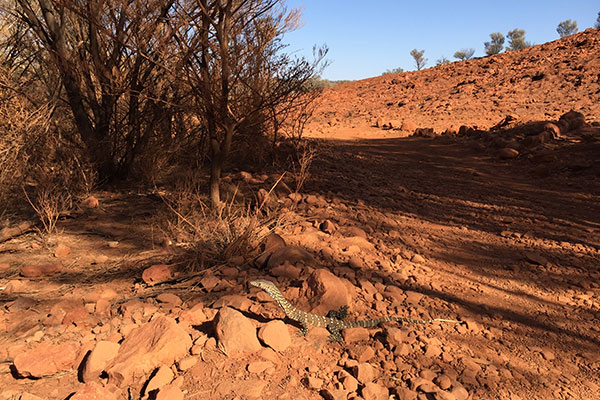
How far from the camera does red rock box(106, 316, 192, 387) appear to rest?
7.70 feet

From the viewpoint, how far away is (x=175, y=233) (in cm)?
438

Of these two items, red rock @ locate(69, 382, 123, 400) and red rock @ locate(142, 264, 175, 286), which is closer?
red rock @ locate(69, 382, 123, 400)

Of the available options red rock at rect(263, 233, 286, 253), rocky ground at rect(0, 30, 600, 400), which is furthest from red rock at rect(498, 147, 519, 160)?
red rock at rect(263, 233, 286, 253)

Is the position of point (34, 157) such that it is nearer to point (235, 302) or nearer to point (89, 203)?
point (89, 203)

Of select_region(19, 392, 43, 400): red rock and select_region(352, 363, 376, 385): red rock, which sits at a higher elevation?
select_region(19, 392, 43, 400): red rock

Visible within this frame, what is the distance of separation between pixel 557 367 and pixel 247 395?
6.33 feet

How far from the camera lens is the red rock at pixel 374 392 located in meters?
2.27

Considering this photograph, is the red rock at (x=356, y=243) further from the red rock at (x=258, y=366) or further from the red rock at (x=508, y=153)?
the red rock at (x=508, y=153)

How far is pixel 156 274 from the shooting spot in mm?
3504

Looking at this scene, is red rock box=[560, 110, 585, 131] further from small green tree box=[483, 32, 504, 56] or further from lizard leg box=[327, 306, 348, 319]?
small green tree box=[483, 32, 504, 56]

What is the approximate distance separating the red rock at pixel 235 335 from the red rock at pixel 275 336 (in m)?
0.05

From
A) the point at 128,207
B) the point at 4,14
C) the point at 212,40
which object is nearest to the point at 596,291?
the point at 212,40

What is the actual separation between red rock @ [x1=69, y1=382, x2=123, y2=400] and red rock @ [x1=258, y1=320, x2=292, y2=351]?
0.86 meters

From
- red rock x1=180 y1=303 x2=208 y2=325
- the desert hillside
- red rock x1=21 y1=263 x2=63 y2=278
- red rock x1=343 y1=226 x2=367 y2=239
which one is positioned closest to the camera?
red rock x1=180 y1=303 x2=208 y2=325
